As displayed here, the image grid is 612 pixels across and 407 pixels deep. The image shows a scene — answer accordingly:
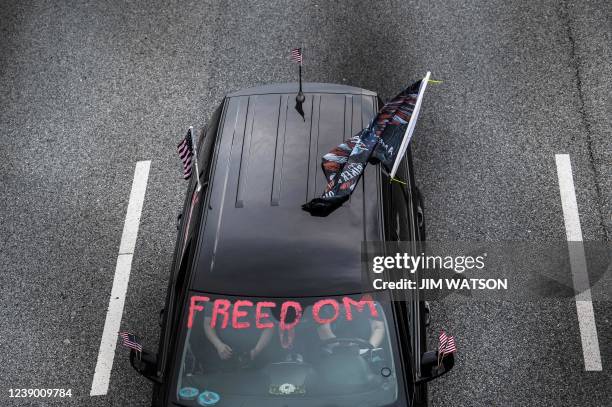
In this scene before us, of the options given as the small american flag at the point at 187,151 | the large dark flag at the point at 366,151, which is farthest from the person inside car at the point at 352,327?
the small american flag at the point at 187,151

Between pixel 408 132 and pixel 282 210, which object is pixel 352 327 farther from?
pixel 408 132

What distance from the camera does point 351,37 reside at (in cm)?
804

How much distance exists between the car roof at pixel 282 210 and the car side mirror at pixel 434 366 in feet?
2.74

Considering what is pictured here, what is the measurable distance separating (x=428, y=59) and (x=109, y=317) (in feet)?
16.6

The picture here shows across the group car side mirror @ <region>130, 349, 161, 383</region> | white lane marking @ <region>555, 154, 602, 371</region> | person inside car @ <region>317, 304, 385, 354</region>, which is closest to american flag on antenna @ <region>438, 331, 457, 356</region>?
person inside car @ <region>317, 304, 385, 354</region>

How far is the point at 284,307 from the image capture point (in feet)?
14.4

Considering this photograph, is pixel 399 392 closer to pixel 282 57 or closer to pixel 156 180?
pixel 156 180

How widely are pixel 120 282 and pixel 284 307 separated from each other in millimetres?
2666

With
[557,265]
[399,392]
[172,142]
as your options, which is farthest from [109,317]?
[557,265]

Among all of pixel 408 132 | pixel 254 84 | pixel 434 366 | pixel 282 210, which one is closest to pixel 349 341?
pixel 434 366

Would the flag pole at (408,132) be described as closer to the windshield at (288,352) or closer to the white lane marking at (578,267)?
the windshield at (288,352)

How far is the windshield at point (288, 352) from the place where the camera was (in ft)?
14.1

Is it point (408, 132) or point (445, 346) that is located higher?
point (408, 132)

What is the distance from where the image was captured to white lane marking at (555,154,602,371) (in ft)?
18.3
